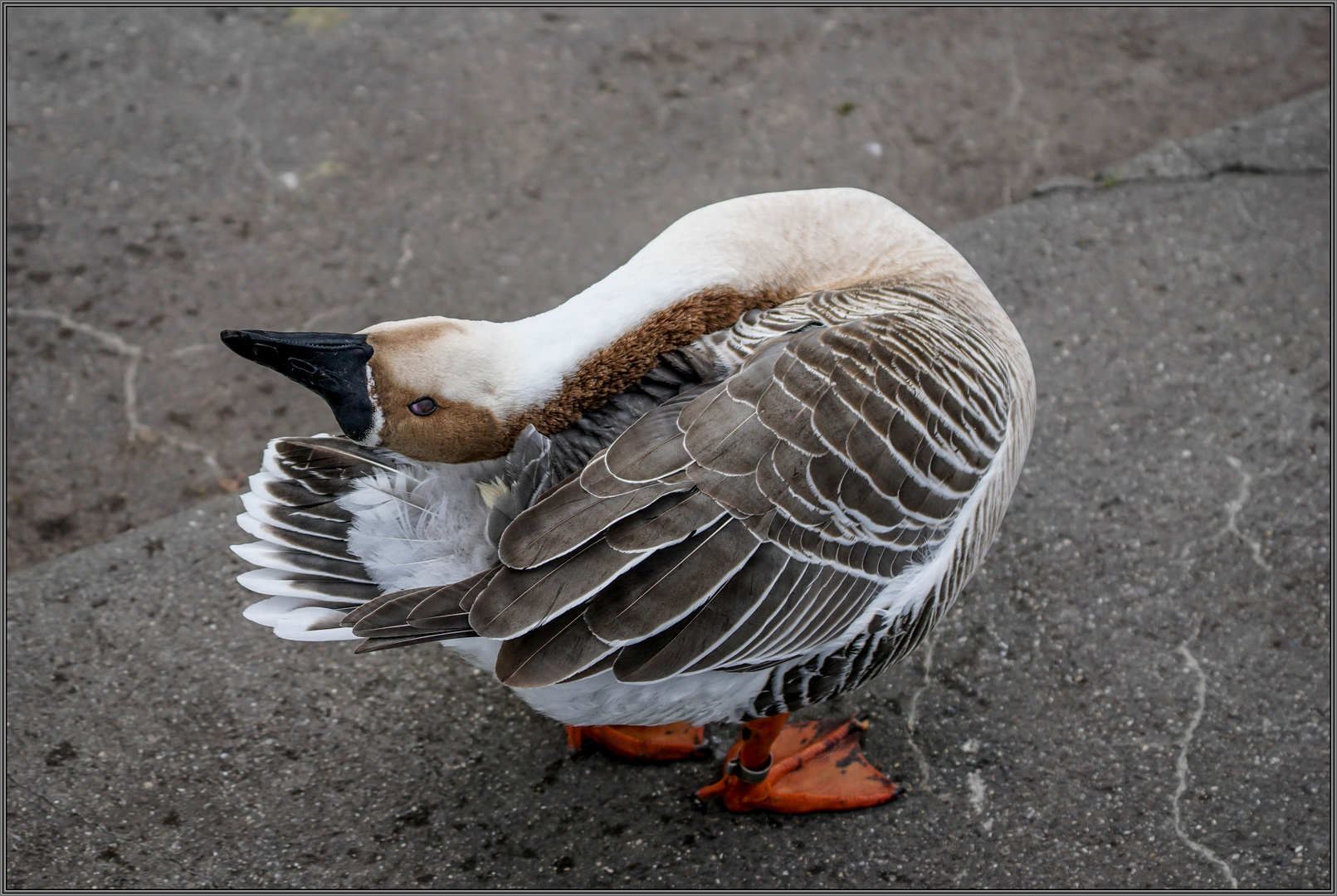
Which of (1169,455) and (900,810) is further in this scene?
(1169,455)

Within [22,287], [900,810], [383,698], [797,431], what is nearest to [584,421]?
[797,431]

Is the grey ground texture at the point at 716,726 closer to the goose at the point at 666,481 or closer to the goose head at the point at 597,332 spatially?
the goose at the point at 666,481

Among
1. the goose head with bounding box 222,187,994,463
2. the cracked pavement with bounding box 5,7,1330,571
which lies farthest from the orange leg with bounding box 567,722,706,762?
the cracked pavement with bounding box 5,7,1330,571

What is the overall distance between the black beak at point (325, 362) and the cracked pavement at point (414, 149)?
1668 millimetres

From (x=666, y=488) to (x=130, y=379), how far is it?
101 inches

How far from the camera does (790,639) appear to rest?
2002 mm

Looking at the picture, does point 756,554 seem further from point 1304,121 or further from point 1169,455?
point 1304,121

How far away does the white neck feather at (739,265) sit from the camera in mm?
1990

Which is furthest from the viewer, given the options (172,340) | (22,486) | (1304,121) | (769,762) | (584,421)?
(1304,121)

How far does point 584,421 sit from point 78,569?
1.78m

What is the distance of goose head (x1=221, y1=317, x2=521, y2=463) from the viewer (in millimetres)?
1777

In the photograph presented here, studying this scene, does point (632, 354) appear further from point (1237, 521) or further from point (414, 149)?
point (414, 149)

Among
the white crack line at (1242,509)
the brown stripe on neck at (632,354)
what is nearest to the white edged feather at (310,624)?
the brown stripe on neck at (632,354)

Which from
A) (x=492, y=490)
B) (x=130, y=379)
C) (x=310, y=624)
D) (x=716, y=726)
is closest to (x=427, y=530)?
(x=492, y=490)
